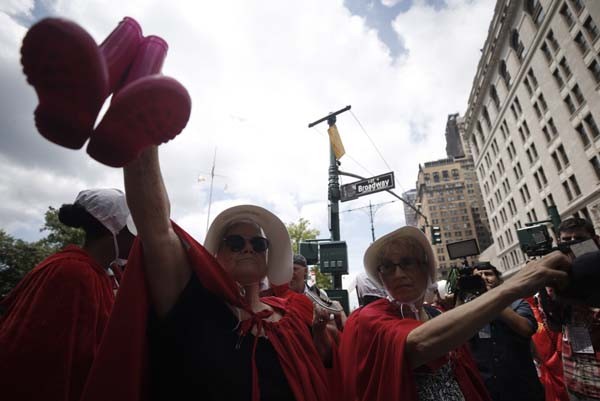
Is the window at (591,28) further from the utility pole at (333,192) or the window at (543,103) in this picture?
the utility pole at (333,192)

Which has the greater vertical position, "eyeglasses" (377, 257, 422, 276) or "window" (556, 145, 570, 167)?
"window" (556, 145, 570, 167)

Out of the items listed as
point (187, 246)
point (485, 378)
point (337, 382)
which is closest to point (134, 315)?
point (187, 246)

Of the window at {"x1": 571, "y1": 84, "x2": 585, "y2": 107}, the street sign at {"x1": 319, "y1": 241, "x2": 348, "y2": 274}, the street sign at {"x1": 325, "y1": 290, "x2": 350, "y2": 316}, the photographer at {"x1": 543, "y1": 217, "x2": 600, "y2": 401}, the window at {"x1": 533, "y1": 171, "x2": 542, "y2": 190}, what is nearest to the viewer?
the photographer at {"x1": 543, "y1": 217, "x2": 600, "y2": 401}

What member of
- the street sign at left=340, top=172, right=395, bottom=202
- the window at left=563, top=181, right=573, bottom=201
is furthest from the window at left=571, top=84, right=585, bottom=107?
the street sign at left=340, top=172, right=395, bottom=202

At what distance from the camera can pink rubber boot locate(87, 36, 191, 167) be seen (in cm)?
87

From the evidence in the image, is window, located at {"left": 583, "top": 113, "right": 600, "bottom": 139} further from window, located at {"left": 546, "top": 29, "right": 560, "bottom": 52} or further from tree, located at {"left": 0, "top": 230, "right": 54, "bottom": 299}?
tree, located at {"left": 0, "top": 230, "right": 54, "bottom": 299}

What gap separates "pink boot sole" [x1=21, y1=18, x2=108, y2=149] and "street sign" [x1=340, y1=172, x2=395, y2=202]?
7552mm

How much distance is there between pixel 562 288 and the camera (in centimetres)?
152

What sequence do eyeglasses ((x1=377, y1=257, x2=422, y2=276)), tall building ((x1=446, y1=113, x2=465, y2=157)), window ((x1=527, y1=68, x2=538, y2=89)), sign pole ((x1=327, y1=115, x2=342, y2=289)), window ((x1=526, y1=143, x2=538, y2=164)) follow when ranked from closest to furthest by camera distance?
1. eyeglasses ((x1=377, y1=257, x2=422, y2=276))
2. sign pole ((x1=327, y1=115, x2=342, y2=289))
3. window ((x1=527, y1=68, x2=538, y2=89))
4. window ((x1=526, y1=143, x2=538, y2=164))
5. tall building ((x1=446, y1=113, x2=465, y2=157))

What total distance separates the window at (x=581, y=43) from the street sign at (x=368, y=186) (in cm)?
2623

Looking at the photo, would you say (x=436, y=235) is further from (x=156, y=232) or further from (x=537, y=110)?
(x=537, y=110)

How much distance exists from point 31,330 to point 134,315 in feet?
3.18

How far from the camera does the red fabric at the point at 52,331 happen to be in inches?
63.7

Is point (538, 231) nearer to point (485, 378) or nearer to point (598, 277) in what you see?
point (485, 378)
